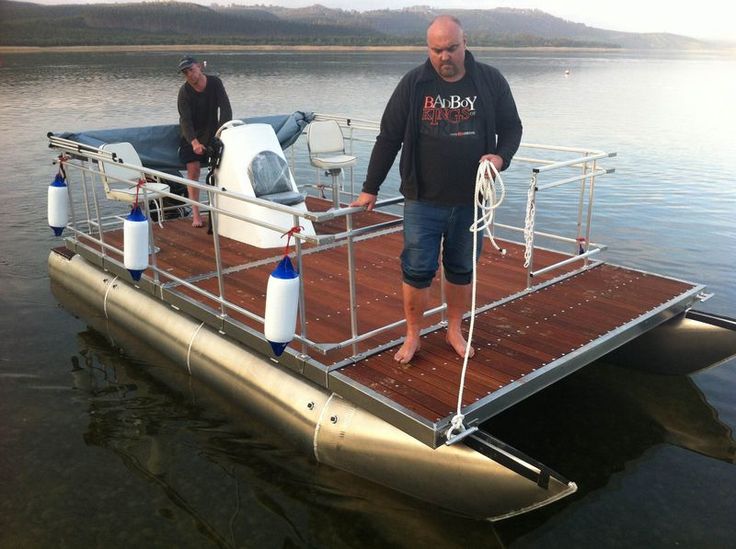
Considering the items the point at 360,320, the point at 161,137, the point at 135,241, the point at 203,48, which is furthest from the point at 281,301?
the point at 203,48

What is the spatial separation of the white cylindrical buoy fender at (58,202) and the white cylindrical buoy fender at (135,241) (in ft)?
5.95

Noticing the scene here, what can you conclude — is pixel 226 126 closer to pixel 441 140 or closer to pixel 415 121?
pixel 415 121

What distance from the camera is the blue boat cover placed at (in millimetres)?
7422

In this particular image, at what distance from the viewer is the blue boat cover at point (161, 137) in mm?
7422

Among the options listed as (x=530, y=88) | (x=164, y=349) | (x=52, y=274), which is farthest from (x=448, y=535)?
(x=530, y=88)

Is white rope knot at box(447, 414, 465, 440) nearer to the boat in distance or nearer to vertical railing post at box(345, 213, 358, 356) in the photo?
the boat in distance

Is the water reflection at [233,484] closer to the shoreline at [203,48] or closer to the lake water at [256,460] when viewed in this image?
the lake water at [256,460]

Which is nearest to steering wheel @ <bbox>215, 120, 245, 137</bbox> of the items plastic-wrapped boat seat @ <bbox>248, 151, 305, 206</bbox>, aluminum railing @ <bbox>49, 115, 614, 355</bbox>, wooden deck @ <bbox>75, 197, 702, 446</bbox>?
plastic-wrapped boat seat @ <bbox>248, 151, 305, 206</bbox>

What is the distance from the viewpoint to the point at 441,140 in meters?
3.46

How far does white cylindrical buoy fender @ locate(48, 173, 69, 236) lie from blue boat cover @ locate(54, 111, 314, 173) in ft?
2.68

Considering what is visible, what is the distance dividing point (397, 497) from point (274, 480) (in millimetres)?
840

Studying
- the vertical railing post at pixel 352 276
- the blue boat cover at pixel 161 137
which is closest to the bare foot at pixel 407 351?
the vertical railing post at pixel 352 276

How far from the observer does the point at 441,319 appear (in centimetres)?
471

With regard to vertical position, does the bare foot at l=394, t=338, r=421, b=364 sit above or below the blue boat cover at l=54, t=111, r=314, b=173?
below
